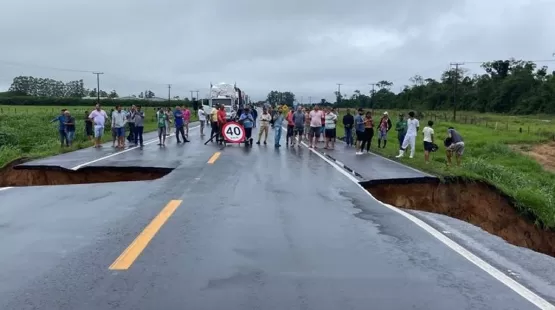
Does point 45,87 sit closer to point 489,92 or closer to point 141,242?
point 489,92

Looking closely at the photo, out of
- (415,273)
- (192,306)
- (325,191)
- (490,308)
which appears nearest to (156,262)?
(192,306)

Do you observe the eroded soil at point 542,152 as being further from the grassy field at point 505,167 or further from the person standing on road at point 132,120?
the person standing on road at point 132,120

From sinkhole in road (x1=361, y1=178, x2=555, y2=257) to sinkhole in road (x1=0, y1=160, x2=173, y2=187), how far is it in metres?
5.38

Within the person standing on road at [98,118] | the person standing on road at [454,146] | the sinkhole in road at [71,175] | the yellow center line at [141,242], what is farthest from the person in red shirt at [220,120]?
the yellow center line at [141,242]

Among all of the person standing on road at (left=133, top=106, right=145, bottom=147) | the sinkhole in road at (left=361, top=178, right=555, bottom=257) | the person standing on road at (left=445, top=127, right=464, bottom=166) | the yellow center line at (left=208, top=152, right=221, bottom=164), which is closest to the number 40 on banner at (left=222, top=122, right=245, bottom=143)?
the person standing on road at (left=133, top=106, right=145, bottom=147)

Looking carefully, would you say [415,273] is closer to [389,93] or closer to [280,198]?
[280,198]

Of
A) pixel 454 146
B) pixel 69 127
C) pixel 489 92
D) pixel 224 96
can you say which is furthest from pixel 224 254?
pixel 489 92

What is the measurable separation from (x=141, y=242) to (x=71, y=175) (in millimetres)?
8285

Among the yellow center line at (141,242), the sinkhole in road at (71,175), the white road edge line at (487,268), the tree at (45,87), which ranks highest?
the tree at (45,87)

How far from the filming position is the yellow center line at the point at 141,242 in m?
5.35

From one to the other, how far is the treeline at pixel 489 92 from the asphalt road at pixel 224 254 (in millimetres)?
62543

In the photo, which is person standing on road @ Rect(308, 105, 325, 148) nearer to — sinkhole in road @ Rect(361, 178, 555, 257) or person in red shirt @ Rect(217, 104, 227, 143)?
person in red shirt @ Rect(217, 104, 227, 143)

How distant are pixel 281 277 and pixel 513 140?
3367cm

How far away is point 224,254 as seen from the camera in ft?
19.0
